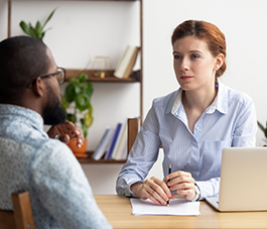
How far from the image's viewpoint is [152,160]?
5.38 ft

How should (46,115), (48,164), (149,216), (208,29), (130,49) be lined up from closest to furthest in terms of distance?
(48,164), (46,115), (149,216), (208,29), (130,49)

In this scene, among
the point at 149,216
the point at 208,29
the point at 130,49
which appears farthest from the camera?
the point at 130,49

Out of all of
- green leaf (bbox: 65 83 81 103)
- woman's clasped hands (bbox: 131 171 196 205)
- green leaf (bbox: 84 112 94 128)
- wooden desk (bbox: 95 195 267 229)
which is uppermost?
green leaf (bbox: 65 83 81 103)

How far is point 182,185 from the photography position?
1.26 meters

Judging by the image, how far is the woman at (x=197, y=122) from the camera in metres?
1.58

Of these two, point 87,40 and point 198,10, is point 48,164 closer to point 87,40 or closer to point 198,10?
point 87,40

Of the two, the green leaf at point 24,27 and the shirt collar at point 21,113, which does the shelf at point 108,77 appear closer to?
the green leaf at point 24,27

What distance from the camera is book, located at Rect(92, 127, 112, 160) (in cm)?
264

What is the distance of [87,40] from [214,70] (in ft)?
4.68

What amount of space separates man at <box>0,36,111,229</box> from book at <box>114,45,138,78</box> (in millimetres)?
1758

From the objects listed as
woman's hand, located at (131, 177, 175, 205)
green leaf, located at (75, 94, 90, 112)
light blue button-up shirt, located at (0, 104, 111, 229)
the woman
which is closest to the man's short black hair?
light blue button-up shirt, located at (0, 104, 111, 229)

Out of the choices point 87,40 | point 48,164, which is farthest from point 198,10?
point 48,164

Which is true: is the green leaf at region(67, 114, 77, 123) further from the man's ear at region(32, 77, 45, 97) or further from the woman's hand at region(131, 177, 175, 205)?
the man's ear at region(32, 77, 45, 97)

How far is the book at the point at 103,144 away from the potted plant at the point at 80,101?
0.11 metres
